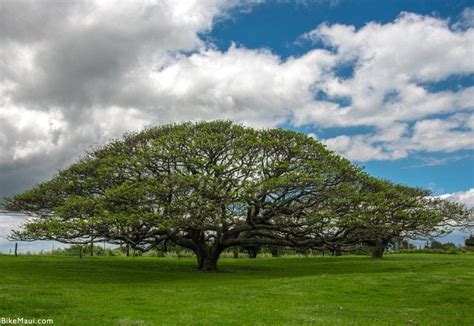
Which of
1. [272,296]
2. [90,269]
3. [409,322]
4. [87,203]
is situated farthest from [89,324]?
[90,269]

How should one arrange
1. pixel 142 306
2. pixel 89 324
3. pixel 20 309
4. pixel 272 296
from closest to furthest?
pixel 89 324 → pixel 20 309 → pixel 142 306 → pixel 272 296

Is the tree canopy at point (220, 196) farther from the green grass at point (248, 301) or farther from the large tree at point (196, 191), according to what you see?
the green grass at point (248, 301)

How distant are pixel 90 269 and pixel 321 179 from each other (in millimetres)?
19218

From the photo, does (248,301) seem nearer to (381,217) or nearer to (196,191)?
(196,191)

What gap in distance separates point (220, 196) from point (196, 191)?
5.36 feet

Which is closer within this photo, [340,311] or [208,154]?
[340,311]

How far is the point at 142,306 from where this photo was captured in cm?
1892

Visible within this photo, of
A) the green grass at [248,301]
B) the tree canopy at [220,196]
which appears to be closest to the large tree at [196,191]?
the tree canopy at [220,196]

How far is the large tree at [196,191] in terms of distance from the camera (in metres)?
30.5

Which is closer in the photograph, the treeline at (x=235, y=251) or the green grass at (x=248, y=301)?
the green grass at (x=248, y=301)

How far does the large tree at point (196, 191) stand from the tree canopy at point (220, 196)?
8 centimetres

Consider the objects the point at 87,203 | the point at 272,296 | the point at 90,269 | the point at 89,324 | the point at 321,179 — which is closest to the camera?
the point at 89,324

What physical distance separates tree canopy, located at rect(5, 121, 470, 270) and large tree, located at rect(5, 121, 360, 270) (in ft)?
0.26

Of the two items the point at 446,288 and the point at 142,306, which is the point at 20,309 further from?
the point at 446,288
